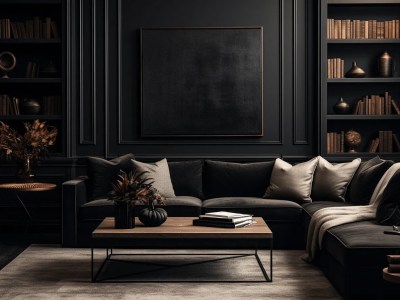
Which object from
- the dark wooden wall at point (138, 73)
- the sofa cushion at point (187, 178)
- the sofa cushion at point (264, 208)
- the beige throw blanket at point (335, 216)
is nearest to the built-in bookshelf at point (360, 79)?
the dark wooden wall at point (138, 73)

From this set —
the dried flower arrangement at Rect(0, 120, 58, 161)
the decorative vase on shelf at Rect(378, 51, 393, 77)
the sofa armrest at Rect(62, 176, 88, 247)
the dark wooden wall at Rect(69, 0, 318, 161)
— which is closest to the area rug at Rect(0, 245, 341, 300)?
the sofa armrest at Rect(62, 176, 88, 247)

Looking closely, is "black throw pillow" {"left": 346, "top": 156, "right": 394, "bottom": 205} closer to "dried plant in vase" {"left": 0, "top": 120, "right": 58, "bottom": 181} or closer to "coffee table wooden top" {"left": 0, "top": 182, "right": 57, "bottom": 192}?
"coffee table wooden top" {"left": 0, "top": 182, "right": 57, "bottom": 192}

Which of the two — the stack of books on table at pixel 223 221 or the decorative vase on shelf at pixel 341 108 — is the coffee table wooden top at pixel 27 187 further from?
the decorative vase on shelf at pixel 341 108

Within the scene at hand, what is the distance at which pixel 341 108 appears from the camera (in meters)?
6.89

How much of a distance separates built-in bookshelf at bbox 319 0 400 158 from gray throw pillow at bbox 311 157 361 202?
1.95ft

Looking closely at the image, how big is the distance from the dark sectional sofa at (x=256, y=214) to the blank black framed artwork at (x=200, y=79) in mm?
517

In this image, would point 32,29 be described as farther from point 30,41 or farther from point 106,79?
point 106,79

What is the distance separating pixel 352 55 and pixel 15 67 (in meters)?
3.48

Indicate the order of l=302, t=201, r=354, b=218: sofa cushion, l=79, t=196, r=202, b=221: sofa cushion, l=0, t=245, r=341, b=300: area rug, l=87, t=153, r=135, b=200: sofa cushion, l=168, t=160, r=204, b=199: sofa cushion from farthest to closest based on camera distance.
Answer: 1. l=168, t=160, r=204, b=199: sofa cushion
2. l=87, t=153, r=135, b=200: sofa cushion
3. l=79, t=196, r=202, b=221: sofa cushion
4. l=302, t=201, r=354, b=218: sofa cushion
5. l=0, t=245, r=341, b=300: area rug

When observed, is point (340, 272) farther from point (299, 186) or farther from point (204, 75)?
point (204, 75)

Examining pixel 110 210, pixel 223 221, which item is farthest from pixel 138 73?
pixel 223 221

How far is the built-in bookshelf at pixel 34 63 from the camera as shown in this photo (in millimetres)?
6863

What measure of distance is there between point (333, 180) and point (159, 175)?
1.58m

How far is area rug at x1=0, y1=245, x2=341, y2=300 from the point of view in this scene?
4.27 meters
